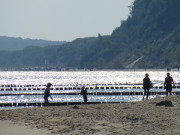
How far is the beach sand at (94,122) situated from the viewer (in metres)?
17.8

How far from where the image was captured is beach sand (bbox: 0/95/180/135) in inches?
700

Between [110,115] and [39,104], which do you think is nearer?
[110,115]

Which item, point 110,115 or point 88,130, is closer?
point 88,130

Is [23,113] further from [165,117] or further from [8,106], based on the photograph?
[8,106]

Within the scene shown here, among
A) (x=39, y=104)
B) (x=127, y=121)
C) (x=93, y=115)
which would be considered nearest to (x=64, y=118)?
(x=93, y=115)

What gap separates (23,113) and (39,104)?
22818 mm

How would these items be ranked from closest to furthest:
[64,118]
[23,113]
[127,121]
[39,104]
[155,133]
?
1. [155,133]
2. [127,121]
3. [64,118]
4. [23,113]
5. [39,104]

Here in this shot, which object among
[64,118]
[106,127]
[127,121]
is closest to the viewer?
[106,127]

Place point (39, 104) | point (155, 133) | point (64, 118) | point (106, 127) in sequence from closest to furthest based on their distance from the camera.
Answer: point (155, 133) < point (106, 127) < point (64, 118) < point (39, 104)

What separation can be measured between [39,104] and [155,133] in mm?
31042

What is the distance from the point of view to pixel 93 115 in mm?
22281

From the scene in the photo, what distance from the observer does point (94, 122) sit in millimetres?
19859

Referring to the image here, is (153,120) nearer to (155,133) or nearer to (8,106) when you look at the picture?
(155,133)

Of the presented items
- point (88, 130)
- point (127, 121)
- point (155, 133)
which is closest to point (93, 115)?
point (127, 121)
